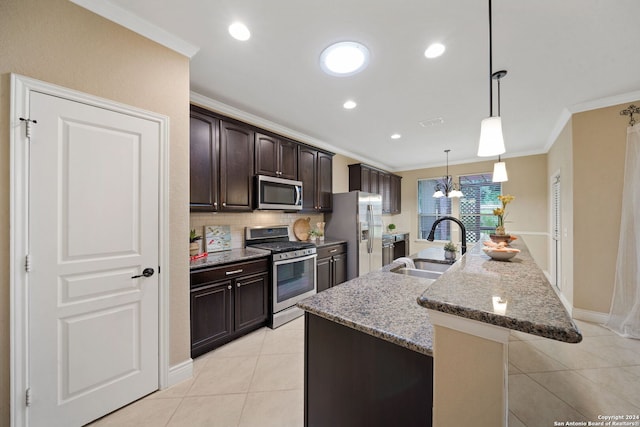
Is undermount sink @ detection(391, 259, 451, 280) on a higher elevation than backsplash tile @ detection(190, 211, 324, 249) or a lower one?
lower

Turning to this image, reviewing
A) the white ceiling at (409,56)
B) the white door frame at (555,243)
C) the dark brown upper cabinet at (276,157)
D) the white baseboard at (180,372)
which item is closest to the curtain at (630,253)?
the white ceiling at (409,56)

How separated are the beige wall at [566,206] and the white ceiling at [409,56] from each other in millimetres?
378

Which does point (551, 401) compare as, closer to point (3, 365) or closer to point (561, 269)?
point (561, 269)

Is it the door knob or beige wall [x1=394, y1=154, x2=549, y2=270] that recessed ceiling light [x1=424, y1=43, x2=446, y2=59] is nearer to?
the door knob

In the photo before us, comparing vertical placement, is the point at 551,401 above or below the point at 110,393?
below

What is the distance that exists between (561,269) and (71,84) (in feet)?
19.2


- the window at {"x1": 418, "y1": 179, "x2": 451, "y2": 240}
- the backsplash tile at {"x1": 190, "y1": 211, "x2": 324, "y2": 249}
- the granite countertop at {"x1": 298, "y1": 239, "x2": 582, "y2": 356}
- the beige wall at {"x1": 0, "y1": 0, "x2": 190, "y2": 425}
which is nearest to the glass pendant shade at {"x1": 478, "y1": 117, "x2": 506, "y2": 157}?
the granite countertop at {"x1": 298, "y1": 239, "x2": 582, "y2": 356}

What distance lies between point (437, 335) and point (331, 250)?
304cm

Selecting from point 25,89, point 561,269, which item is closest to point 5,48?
point 25,89

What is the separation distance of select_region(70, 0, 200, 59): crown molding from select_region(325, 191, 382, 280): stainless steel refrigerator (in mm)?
2888

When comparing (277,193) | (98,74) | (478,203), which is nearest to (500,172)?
(277,193)

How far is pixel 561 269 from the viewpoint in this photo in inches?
142

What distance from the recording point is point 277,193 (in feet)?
10.6

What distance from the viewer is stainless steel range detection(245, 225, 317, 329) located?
279 centimetres
